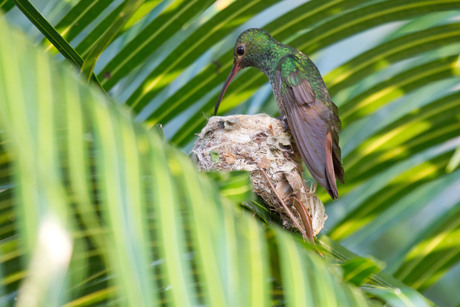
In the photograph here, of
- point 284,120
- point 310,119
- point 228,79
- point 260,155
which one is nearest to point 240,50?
point 228,79

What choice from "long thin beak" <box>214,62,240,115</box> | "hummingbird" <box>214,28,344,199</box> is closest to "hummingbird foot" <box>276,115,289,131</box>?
"hummingbird" <box>214,28,344,199</box>

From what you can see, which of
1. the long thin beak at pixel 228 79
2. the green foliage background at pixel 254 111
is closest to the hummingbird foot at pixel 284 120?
the green foliage background at pixel 254 111

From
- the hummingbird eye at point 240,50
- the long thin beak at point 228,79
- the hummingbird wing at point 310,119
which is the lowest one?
the hummingbird wing at point 310,119

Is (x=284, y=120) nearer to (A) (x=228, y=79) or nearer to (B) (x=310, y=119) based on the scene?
(B) (x=310, y=119)

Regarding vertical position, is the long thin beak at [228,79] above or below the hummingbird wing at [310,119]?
above

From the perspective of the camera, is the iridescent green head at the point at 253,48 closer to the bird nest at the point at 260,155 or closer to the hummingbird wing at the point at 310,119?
the hummingbird wing at the point at 310,119

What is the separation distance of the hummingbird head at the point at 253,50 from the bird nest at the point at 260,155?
322 mm

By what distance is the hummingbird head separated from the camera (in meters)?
3.16

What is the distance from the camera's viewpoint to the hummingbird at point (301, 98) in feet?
8.82

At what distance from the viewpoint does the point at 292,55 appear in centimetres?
319

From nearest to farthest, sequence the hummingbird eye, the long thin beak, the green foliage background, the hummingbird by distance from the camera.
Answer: the green foliage background, the hummingbird, the long thin beak, the hummingbird eye

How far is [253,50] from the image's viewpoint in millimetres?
3191

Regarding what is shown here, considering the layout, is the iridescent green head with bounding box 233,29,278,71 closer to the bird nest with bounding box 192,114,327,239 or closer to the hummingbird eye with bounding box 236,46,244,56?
the hummingbird eye with bounding box 236,46,244,56

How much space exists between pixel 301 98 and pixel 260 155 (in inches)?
18.1
